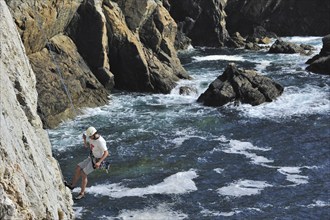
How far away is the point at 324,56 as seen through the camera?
5266 cm

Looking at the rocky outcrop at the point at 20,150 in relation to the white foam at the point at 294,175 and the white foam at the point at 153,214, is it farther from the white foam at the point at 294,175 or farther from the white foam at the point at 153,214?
the white foam at the point at 294,175

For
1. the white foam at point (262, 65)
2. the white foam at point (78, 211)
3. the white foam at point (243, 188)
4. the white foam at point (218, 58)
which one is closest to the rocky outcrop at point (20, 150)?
the white foam at point (78, 211)

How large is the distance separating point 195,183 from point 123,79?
2254cm

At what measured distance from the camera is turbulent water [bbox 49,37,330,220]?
22562 mm

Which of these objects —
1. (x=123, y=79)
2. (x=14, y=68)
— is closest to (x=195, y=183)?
(x=14, y=68)

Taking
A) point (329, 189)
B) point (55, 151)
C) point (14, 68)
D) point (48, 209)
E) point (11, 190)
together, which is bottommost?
point (329, 189)

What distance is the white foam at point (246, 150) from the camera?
28312 millimetres

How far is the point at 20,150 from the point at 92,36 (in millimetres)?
31744

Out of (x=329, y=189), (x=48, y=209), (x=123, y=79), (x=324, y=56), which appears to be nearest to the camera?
(x=48, y=209)

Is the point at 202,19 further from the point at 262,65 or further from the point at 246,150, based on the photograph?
the point at 246,150

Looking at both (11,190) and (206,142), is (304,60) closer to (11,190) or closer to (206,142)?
(206,142)

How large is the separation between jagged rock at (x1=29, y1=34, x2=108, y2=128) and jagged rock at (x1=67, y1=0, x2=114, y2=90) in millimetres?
1093

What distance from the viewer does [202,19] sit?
71.6 meters

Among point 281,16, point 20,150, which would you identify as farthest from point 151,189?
point 281,16
